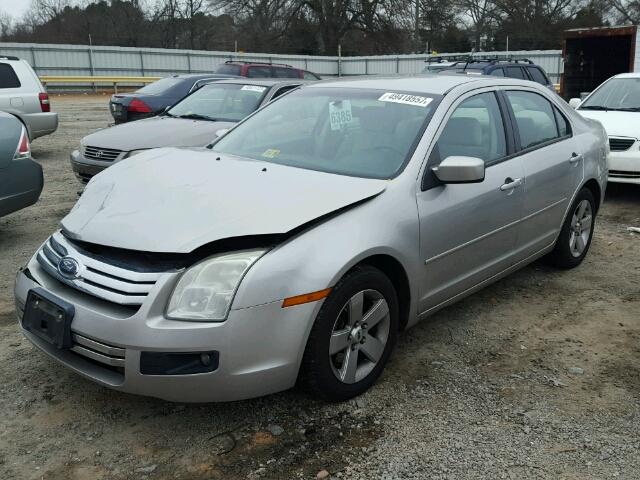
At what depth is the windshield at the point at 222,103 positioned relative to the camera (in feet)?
26.7

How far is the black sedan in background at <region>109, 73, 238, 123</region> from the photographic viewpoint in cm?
1123

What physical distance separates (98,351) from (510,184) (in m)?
2.73

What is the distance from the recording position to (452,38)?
44000 mm

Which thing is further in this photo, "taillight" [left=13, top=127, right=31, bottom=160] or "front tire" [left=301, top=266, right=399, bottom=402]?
"taillight" [left=13, top=127, right=31, bottom=160]

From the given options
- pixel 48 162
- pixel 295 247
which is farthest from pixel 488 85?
pixel 48 162

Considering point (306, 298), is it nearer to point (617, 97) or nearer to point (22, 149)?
point (22, 149)

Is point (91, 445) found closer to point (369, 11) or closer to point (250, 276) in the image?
point (250, 276)

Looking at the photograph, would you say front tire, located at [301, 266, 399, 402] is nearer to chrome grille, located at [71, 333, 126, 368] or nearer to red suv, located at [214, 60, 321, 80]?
chrome grille, located at [71, 333, 126, 368]

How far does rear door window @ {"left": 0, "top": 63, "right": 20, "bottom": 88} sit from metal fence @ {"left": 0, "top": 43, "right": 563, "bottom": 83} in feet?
63.6

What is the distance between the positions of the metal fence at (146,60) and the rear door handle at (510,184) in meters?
24.7

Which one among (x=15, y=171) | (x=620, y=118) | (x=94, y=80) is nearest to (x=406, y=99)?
(x=15, y=171)

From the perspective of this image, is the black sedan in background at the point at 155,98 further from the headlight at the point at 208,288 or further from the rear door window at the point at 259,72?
the headlight at the point at 208,288

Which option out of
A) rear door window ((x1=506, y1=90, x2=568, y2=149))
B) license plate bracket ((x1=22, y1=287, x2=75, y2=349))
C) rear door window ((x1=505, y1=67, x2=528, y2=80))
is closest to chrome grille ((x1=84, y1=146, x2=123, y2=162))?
license plate bracket ((x1=22, y1=287, x2=75, y2=349))

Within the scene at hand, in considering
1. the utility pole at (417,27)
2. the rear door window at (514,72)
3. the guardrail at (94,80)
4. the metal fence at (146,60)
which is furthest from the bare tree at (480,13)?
the rear door window at (514,72)
